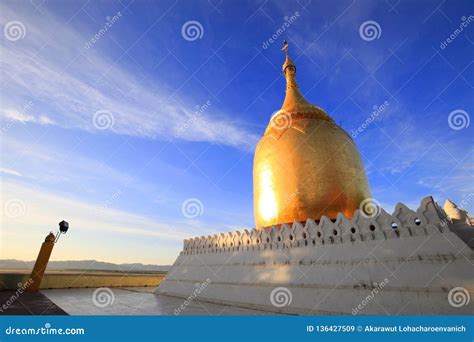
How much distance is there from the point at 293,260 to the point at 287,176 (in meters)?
4.83

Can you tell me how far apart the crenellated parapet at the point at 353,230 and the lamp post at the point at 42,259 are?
26.7 feet

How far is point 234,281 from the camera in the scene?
959 cm

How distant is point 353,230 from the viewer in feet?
25.0

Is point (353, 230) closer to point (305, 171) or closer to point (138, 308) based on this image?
point (305, 171)

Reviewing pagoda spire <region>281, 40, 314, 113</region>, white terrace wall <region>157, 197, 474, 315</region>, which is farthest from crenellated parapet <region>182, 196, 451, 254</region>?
pagoda spire <region>281, 40, 314, 113</region>

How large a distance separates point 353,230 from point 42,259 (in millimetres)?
13693

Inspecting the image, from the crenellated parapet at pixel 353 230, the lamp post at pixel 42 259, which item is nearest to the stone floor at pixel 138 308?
the crenellated parapet at pixel 353 230

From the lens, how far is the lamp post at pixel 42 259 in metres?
12.5

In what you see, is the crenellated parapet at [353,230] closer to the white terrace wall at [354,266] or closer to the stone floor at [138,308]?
the white terrace wall at [354,266]

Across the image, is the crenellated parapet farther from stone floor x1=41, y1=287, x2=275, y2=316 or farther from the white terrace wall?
stone floor x1=41, y1=287, x2=275, y2=316

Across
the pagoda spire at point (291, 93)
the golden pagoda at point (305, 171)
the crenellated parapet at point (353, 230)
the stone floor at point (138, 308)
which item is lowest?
the stone floor at point (138, 308)

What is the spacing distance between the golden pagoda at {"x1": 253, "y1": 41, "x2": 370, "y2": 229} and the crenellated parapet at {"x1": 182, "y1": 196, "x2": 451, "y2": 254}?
2206mm

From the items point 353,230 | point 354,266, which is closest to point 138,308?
point 354,266

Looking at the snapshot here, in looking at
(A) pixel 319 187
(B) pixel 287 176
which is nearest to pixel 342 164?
(A) pixel 319 187
